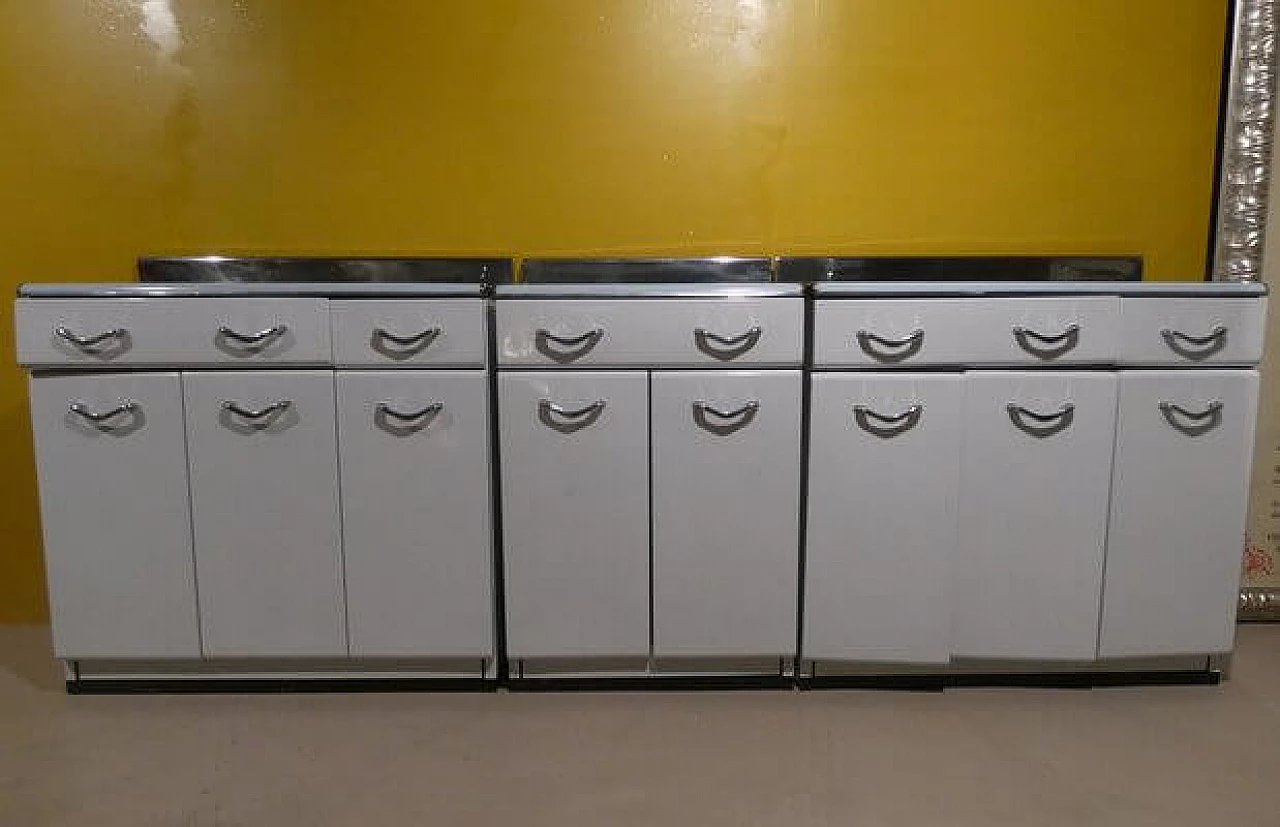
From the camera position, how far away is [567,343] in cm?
184

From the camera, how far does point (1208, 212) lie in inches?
92.1

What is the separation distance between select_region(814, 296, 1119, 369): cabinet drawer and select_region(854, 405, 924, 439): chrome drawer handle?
3.6 inches

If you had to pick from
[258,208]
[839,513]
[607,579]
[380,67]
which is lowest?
[607,579]

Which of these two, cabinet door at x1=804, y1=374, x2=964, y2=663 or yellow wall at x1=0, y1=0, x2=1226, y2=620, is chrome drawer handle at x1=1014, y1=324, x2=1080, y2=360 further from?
yellow wall at x1=0, y1=0, x2=1226, y2=620

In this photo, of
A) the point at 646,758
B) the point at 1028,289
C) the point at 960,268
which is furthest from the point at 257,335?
the point at 960,268

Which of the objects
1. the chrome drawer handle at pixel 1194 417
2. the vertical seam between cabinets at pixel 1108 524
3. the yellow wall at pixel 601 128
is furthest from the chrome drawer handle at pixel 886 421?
the yellow wall at pixel 601 128

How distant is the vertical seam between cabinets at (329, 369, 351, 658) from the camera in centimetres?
185

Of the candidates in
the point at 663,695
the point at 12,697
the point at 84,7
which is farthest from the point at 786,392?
the point at 84,7

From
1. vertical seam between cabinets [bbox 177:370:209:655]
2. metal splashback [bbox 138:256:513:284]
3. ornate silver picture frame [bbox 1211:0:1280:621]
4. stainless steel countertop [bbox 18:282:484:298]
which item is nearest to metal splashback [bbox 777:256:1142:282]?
ornate silver picture frame [bbox 1211:0:1280:621]

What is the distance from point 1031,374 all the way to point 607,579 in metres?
0.95

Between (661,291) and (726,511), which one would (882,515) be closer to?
(726,511)

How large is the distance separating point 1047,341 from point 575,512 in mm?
1007

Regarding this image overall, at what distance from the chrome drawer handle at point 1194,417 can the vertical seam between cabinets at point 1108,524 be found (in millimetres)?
98

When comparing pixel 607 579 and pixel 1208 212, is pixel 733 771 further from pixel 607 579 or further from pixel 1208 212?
pixel 1208 212
